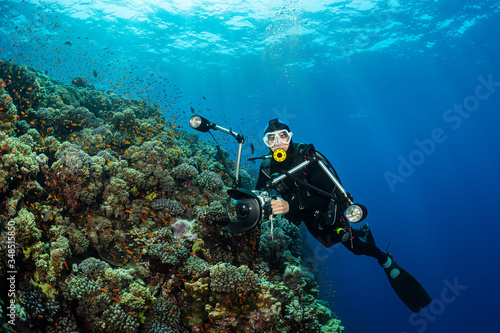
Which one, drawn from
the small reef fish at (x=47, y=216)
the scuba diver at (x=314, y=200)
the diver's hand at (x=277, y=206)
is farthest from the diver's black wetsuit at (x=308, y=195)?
the small reef fish at (x=47, y=216)

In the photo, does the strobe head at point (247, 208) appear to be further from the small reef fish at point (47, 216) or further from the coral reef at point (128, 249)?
the small reef fish at point (47, 216)

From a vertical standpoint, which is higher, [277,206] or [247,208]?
[277,206]

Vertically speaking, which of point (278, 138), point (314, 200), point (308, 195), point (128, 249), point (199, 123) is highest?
point (199, 123)

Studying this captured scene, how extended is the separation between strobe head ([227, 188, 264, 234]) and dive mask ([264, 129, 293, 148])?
1.44 metres

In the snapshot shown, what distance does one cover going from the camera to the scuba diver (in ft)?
12.0

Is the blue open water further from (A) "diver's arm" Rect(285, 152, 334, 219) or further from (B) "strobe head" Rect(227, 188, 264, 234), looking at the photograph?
(B) "strobe head" Rect(227, 188, 264, 234)

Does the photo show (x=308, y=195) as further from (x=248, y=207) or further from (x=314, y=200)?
(x=248, y=207)

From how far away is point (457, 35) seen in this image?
2628 cm

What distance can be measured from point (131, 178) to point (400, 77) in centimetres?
4534

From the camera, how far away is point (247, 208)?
3.06m

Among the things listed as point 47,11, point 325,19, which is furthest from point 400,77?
point 47,11

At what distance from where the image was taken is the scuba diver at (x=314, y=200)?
3.65 metres

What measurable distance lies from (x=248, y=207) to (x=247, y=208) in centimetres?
2

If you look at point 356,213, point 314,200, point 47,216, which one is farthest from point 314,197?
point 47,216
